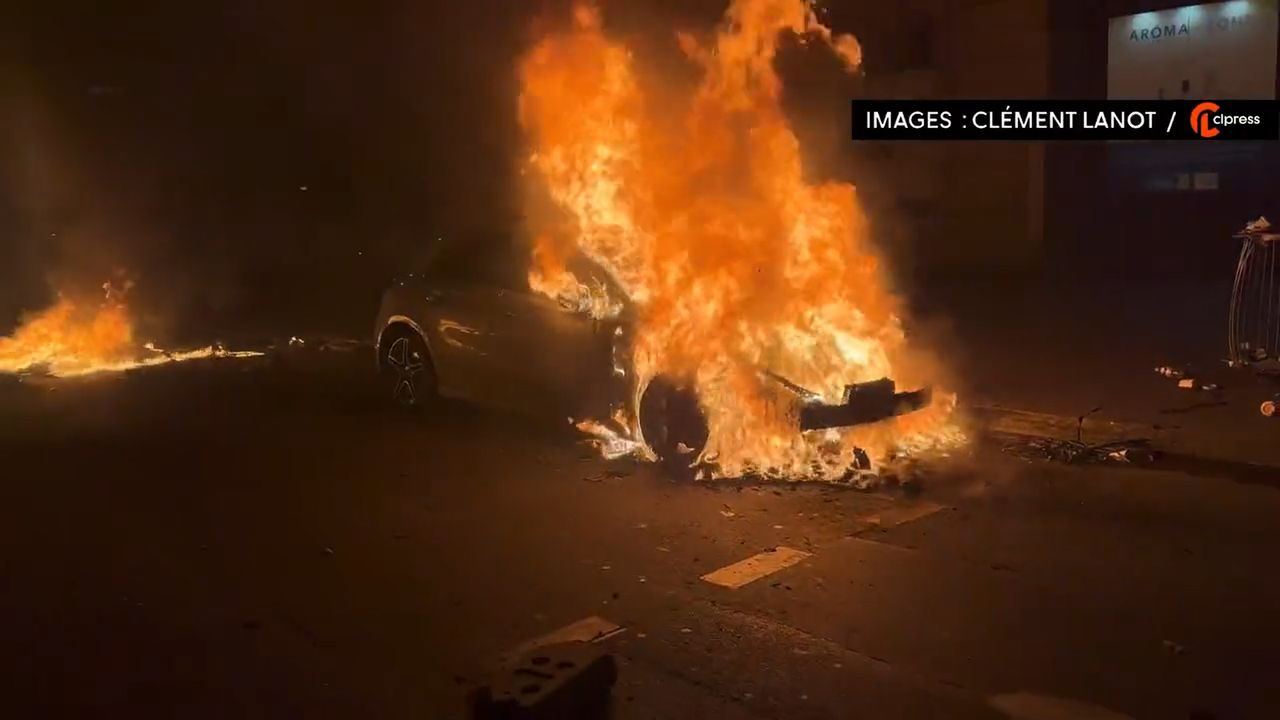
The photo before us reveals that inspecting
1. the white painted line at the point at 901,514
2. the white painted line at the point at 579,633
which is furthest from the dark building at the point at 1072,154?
the white painted line at the point at 579,633

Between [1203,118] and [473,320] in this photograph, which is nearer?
[473,320]

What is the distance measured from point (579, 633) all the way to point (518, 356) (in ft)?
13.1

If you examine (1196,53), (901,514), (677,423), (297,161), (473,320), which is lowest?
(901,514)

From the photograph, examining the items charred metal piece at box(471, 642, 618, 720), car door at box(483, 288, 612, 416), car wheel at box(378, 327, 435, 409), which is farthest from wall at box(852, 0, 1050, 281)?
→ charred metal piece at box(471, 642, 618, 720)

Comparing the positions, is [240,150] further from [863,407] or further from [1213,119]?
[1213,119]

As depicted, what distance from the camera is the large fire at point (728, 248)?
767cm

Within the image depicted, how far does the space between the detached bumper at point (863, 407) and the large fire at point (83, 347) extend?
32.1 feet

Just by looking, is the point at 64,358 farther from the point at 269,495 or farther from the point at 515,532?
the point at 515,532

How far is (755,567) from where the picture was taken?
18.7 ft

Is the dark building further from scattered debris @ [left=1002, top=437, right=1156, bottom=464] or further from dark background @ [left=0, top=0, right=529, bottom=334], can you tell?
scattered debris @ [left=1002, top=437, right=1156, bottom=464]

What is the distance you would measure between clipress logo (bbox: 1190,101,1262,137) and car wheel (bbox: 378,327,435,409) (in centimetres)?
1171

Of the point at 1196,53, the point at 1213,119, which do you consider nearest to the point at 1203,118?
the point at 1213,119

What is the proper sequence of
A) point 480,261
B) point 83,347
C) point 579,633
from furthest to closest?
point 83,347, point 480,261, point 579,633

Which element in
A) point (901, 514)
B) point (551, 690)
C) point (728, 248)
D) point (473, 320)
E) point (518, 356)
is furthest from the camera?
point (473, 320)
